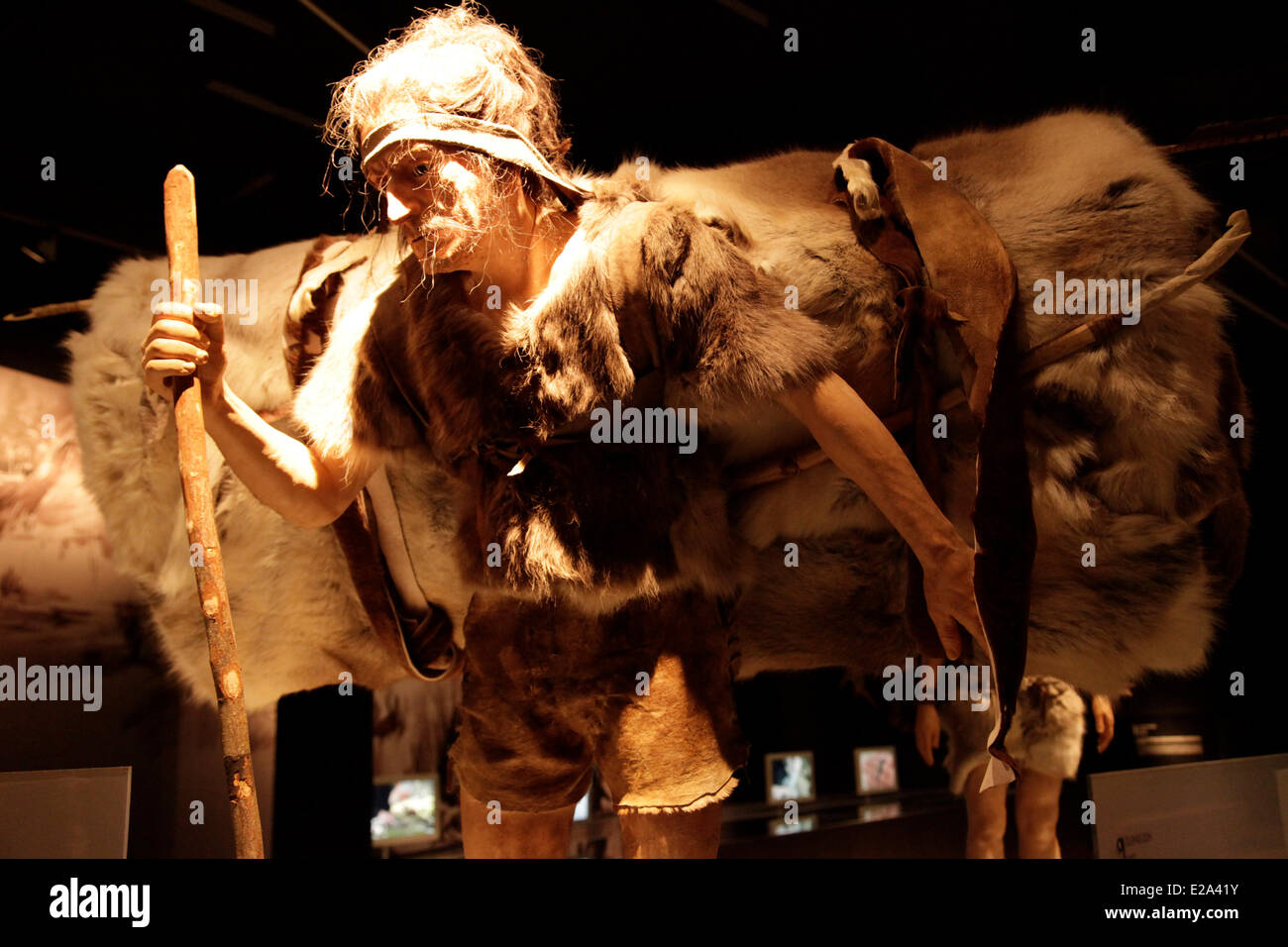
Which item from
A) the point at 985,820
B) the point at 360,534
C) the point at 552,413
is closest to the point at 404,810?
the point at 360,534

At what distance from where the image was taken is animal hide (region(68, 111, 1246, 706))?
1383mm

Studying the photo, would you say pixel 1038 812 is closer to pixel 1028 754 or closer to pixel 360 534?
pixel 1028 754

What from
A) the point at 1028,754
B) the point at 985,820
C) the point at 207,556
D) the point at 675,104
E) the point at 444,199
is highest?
the point at 675,104

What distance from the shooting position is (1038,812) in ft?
8.38

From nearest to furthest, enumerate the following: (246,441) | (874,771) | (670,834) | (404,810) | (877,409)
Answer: (670,834)
(246,441)
(877,409)
(404,810)
(874,771)

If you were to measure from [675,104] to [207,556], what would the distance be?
116 centimetres

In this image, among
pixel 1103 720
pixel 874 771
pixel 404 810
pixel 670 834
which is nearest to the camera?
pixel 670 834

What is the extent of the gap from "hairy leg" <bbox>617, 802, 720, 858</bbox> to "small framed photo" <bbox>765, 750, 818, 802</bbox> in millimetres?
1513

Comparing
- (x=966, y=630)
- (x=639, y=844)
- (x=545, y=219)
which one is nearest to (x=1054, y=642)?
(x=966, y=630)

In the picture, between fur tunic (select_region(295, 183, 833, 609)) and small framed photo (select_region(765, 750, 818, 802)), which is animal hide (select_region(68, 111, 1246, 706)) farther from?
small framed photo (select_region(765, 750, 818, 802))

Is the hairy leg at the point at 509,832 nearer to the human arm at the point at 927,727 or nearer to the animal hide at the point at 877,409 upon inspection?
the animal hide at the point at 877,409

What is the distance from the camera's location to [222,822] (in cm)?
233

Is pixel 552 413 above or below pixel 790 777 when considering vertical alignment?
above
